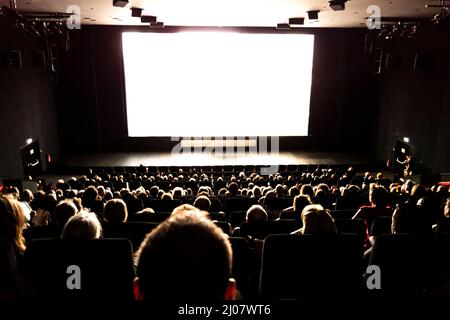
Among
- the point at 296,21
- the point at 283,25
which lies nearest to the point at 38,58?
the point at 283,25

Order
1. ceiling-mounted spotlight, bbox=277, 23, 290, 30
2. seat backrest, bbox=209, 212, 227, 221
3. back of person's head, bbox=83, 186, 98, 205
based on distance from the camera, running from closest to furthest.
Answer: seat backrest, bbox=209, 212, 227, 221
back of person's head, bbox=83, 186, 98, 205
ceiling-mounted spotlight, bbox=277, 23, 290, 30

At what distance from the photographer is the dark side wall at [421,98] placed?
1179cm

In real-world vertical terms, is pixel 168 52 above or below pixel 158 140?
above

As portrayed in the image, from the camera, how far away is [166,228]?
111 centimetres

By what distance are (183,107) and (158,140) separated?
69.6 inches

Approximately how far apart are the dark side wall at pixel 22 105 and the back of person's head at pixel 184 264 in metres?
11.5

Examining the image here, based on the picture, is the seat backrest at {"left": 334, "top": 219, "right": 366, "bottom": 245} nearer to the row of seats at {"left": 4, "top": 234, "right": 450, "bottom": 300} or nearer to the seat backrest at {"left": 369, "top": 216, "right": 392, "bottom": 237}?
the seat backrest at {"left": 369, "top": 216, "right": 392, "bottom": 237}

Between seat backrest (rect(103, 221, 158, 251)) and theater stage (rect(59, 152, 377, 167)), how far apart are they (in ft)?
35.0

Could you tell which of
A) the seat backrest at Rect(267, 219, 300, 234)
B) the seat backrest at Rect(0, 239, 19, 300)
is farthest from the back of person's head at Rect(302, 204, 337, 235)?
the seat backrest at Rect(0, 239, 19, 300)

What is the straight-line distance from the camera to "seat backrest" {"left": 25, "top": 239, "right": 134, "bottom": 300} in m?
2.52

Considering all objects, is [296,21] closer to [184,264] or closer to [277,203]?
[277,203]

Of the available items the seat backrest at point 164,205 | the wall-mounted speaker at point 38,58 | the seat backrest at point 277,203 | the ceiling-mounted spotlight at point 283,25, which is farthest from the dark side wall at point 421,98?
the wall-mounted speaker at point 38,58
